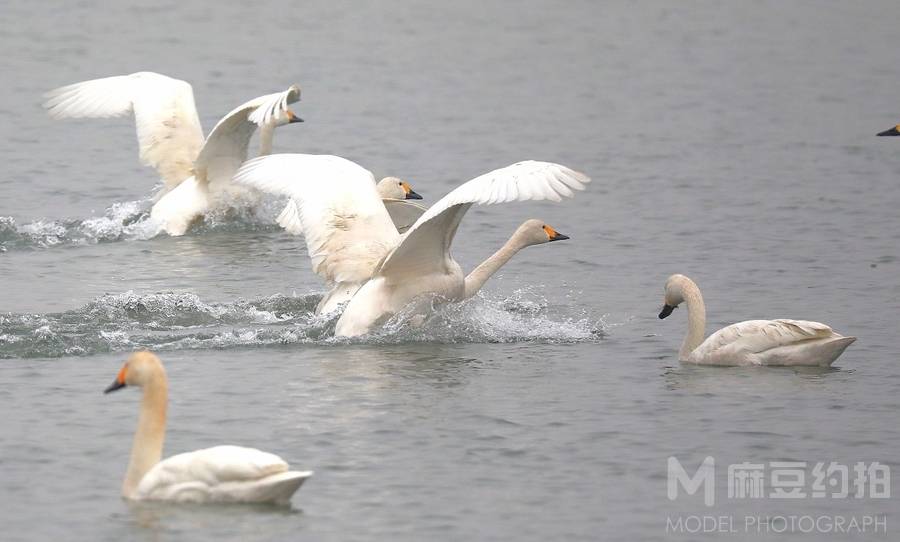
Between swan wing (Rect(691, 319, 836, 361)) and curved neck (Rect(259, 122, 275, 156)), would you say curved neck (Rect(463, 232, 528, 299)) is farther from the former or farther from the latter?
curved neck (Rect(259, 122, 275, 156))

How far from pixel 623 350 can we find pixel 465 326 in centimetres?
118

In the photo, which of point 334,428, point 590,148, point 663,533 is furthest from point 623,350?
point 590,148

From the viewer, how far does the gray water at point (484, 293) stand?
1036cm

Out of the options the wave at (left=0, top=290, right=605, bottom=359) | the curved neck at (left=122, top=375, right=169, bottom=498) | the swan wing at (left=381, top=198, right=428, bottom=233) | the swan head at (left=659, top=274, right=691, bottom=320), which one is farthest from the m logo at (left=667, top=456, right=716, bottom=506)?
the swan wing at (left=381, top=198, right=428, bottom=233)

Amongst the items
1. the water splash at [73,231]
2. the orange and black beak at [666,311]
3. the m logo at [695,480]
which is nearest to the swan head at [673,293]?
the orange and black beak at [666,311]

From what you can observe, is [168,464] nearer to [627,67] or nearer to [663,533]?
[663,533]

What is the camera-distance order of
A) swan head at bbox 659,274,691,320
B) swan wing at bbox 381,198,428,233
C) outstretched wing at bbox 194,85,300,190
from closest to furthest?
swan head at bbox 659,274,691,320 < swan wing at bbox 381,198,428,233 < outstretched wing at bbox 194,85,300,190

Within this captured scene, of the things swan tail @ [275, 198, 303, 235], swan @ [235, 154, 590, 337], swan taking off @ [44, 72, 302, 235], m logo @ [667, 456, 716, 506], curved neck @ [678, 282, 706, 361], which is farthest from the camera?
swan taking off @ [44, 72, 302, 235]

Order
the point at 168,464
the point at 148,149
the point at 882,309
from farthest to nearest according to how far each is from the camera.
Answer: the point at 148,149 → the point at 882,309 → the point at 168,464

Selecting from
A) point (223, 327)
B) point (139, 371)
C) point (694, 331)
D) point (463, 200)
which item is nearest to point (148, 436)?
point (139, 371)

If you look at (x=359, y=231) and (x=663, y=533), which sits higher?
(x=359, y=231)

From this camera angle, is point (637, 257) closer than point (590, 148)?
Yes

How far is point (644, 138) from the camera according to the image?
24469 mm

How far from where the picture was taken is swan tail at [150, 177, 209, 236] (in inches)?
732
